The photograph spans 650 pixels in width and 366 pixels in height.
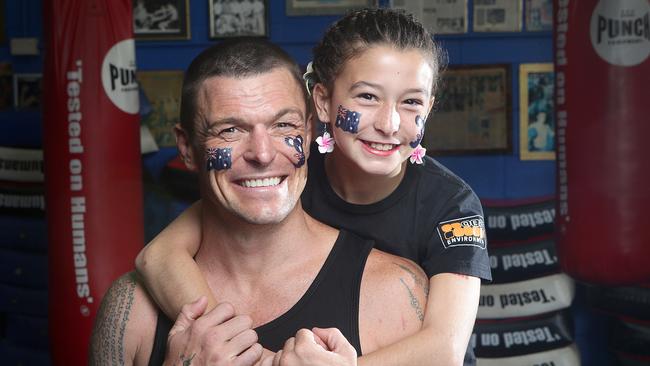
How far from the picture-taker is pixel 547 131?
450cm

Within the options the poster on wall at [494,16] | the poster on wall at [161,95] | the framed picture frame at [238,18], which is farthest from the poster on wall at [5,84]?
the poster on wall at [494,16]

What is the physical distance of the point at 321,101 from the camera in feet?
7.45

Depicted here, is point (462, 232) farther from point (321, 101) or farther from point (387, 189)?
point (321, 101)

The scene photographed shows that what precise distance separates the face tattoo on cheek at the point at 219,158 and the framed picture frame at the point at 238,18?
2714mm

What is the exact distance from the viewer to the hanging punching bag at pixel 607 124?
3.51 m

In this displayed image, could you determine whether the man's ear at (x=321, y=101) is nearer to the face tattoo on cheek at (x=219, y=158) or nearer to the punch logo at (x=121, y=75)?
the face tattoo on cheek at (x=219, y=158)

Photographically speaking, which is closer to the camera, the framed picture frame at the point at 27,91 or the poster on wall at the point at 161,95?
the poster on wall at the point at 161,95

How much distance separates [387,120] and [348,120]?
93 mm

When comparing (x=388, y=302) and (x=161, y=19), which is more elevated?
(x=161, y=19)

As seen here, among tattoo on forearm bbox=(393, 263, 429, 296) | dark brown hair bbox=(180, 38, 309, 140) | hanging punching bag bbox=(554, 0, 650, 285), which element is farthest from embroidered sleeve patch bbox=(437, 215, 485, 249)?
Answer: hanging punching bag bbox=(554, 0, 650, 285)

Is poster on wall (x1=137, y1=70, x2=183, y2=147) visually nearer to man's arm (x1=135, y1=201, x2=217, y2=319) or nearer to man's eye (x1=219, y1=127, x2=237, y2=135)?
man's arm (x1=135, y1=201, x2=217, y2=319)

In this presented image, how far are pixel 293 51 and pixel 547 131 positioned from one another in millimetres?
1277

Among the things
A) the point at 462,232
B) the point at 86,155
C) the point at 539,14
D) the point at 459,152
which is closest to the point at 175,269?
the point at 462,232

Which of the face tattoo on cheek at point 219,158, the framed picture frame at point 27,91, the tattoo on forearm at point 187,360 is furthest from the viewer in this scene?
the framed picture frame at point 27,91
